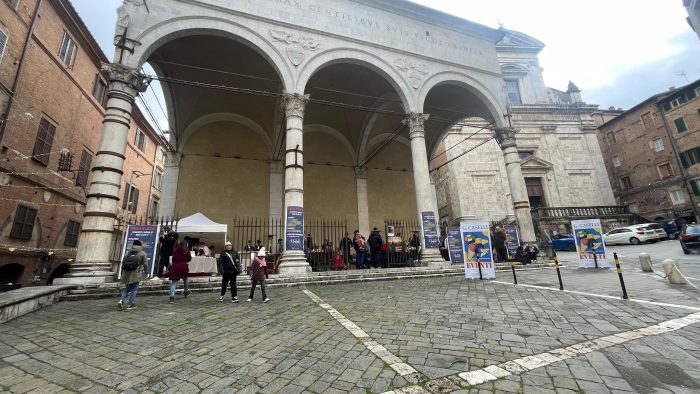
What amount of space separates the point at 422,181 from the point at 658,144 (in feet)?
94.5

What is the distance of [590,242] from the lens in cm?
951

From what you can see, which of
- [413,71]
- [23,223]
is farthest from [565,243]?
[23,223]

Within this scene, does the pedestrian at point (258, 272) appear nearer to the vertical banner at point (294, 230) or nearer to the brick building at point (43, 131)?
the vertical banner at point (294, 230)

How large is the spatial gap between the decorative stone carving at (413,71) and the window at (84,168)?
1665 cm

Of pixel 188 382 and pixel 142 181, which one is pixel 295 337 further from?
pixel 142 181

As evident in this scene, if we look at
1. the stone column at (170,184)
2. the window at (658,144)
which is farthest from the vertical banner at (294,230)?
the window at (658,144)

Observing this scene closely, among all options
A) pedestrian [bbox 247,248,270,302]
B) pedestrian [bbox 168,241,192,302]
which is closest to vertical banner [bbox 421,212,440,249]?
pedestrian [bbox 247,248,270,302]

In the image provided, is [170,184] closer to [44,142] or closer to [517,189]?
[44,142]

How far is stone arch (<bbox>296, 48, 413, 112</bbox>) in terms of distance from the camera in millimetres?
10914

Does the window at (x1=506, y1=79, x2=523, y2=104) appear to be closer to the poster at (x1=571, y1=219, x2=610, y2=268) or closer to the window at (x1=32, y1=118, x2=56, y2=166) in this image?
the poster at (x1=571, y1=219, x2=610, y2=268)

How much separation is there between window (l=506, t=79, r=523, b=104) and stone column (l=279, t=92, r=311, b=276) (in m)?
25.8

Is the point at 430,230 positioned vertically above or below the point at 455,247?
above

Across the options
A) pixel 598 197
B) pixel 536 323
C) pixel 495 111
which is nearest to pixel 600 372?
pixel 536 323

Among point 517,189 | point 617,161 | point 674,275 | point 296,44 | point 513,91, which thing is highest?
point 513,91
